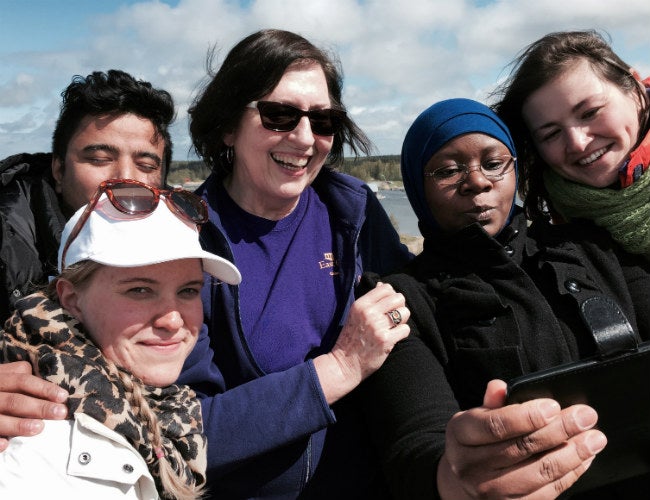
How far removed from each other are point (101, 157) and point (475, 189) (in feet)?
6.70

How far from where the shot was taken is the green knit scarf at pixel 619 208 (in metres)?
2.62

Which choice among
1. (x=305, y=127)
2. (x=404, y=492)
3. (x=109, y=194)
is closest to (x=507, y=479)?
(x=404, y=492)

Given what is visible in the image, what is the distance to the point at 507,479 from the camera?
5.11 feet

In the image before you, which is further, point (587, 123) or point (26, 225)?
point (26, 225)

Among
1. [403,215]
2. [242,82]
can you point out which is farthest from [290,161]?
[403,215]

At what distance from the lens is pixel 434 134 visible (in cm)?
256

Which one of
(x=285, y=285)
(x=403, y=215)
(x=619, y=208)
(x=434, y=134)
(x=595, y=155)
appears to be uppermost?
(x=403, y=215)

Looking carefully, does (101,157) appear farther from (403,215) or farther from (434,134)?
(403,215)

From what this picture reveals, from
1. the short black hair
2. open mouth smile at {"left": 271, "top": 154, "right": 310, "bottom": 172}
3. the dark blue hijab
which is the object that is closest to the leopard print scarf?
open mouth smile at {"left": 271, "top": 154, "right": 310, "bottom": 172}

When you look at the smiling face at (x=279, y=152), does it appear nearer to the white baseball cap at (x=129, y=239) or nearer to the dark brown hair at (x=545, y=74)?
the white baseball cap at (x=129, y=239)

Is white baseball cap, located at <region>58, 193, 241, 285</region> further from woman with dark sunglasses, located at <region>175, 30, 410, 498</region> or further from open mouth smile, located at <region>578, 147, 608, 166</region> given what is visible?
open mouth smile, located at <region>578, 147, 608, 166</region>

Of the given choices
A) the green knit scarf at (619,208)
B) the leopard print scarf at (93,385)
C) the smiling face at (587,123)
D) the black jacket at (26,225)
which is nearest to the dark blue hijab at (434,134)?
the smiling face at (587,123)

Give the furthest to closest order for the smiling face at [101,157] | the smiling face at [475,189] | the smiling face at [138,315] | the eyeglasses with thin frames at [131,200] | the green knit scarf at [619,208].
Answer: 1. the smiling face at [101,157]
2. the green knit scarf at [619,208]
3. the smiling face at [475,189]
4. the eyeglasses with thin frames at [131,200]
5. the smiling face at [138,315]

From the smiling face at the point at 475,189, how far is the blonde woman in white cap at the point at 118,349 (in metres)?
1.00
